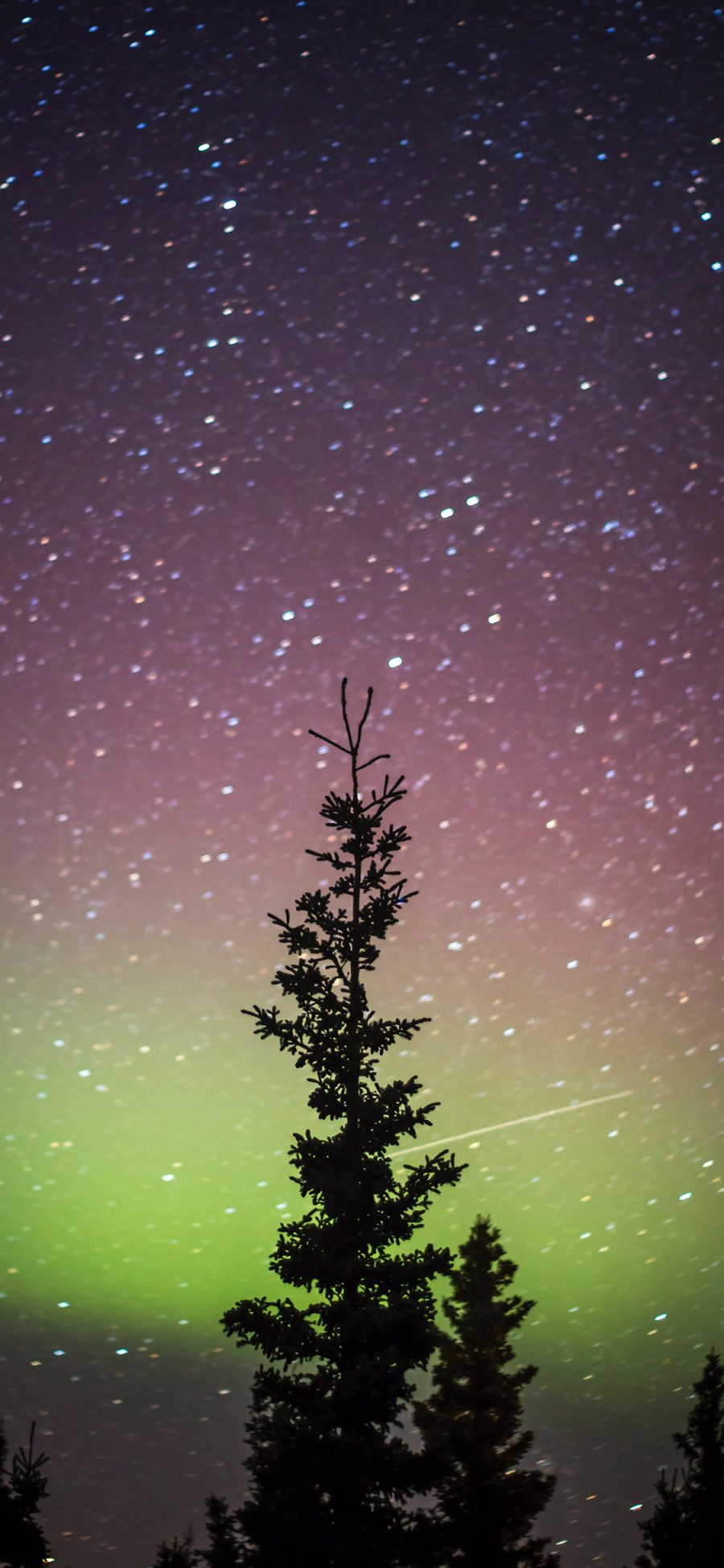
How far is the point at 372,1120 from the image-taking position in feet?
40.2

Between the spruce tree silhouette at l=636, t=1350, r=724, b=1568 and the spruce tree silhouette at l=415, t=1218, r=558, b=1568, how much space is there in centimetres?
480

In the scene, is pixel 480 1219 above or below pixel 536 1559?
above

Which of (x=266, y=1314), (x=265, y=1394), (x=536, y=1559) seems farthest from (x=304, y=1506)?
(x=536, y=1559)

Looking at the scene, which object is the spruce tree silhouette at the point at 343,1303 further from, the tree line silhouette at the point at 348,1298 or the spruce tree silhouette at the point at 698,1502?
the spruce tree silhouette at the point at 698,1502

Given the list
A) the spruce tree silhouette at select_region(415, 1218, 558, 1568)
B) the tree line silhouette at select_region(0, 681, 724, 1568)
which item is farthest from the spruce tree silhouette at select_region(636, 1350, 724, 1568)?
the tree line silhouette at select_region(0, 681, 724, 1568)

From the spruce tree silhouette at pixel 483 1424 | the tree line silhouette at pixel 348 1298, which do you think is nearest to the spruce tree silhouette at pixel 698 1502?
the spruce tree silhouette at pixel 483 1424

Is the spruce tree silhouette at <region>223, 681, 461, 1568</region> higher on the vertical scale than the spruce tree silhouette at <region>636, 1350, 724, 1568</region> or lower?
higher

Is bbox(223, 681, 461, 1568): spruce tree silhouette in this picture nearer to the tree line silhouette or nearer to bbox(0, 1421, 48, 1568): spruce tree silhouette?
the tree line silhouette

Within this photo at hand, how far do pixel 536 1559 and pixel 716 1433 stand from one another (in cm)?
747

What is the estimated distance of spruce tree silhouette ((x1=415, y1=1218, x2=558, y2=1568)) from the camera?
19.5 metres

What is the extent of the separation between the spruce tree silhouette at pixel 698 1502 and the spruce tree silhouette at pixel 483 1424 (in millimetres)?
4798

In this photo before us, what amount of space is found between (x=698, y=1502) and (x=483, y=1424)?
6.95 m

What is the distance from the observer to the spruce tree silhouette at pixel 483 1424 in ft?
64.1

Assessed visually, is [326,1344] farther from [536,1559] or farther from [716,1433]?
[716,1433]
